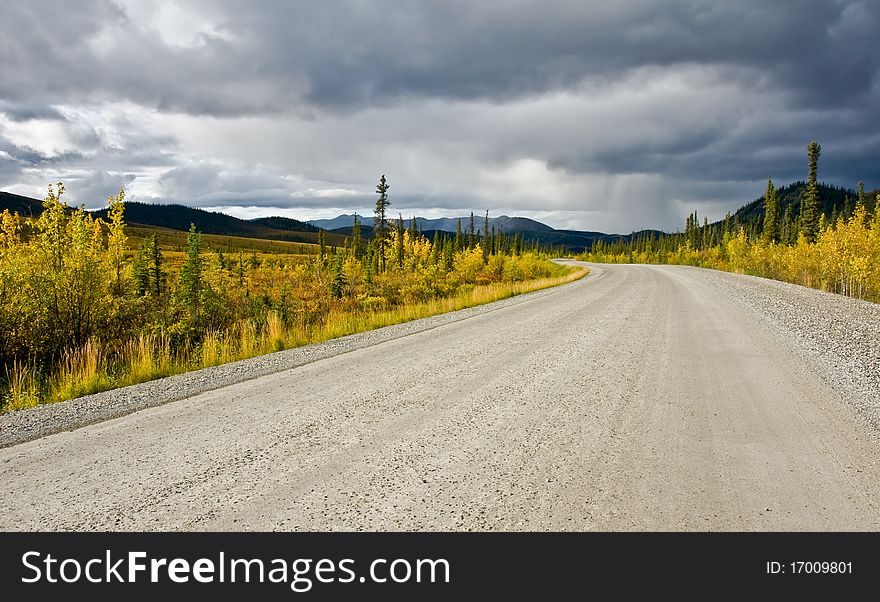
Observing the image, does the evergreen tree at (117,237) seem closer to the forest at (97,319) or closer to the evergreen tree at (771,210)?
the forest at (97,319)

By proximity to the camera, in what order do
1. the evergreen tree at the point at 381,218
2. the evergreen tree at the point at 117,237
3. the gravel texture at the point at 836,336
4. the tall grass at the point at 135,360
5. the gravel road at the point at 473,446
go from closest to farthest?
the gravel road at the point at 473,446
the gravel texture at the point at 836,336
the tall grass at the point at 135,360
the evergreen tree at the point at 117,237
the evergreen tree at the point at 381,218

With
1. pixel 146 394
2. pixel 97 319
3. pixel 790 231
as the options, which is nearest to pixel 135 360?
pixel 146 394

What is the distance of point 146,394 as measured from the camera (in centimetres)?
675

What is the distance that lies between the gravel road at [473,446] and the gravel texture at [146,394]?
0.16 feet

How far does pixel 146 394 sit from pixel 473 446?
4882 millimetres

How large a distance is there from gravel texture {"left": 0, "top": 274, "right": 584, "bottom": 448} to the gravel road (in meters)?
0.05

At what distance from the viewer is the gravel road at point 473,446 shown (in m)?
3.38

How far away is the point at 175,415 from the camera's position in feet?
18.8

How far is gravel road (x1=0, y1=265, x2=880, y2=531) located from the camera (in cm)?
338

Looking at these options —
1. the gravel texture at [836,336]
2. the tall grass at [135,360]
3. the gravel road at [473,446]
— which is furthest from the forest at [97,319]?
the gravel texture at [836,336]

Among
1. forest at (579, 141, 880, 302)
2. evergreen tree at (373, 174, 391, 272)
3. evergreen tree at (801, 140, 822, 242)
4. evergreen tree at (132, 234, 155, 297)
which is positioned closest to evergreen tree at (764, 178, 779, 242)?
forest at (579, 141, 880, 302)

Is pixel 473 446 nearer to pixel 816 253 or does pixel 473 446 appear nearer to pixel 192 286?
pixel 192 286
